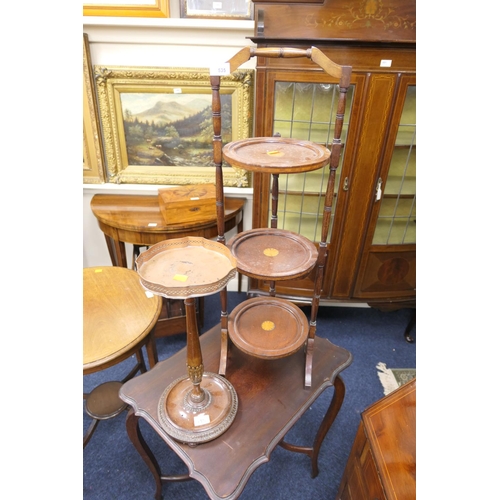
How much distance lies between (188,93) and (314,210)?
1.11 m

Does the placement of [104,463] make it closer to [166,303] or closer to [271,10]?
A: [166,303]

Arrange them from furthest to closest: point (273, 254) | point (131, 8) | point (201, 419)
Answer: point (131, 8), point (273, 254), point (201, 419)

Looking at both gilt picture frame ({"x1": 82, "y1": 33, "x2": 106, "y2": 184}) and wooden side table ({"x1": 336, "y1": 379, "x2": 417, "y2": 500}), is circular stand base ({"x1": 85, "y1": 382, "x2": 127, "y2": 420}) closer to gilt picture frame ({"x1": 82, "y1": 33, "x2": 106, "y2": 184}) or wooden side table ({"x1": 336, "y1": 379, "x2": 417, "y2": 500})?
wooden side table ({"x1": 336, "y1": 379, "x2": 417, "y2": 500})

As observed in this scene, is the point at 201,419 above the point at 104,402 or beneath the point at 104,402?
above

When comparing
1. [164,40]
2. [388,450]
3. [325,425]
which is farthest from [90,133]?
[388,450]

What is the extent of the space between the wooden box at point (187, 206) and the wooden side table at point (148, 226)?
0.11 ft

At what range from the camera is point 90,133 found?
2314mm

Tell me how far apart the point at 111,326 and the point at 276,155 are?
1.04 metres

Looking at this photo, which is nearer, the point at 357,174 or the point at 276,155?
the point at 276,155

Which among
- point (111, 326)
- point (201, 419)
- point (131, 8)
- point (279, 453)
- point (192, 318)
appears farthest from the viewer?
point (131, 8)

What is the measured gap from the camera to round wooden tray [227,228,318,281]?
111cm

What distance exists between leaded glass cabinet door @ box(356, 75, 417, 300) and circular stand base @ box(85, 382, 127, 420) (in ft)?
5.24

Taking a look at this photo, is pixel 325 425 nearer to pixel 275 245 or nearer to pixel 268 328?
pixel 268 328

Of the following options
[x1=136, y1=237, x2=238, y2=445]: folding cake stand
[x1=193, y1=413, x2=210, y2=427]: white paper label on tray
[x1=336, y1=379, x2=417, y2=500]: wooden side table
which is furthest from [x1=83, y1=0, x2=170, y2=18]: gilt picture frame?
[x1=336, y1=379, x2=417, y2=500]: wooden side table
